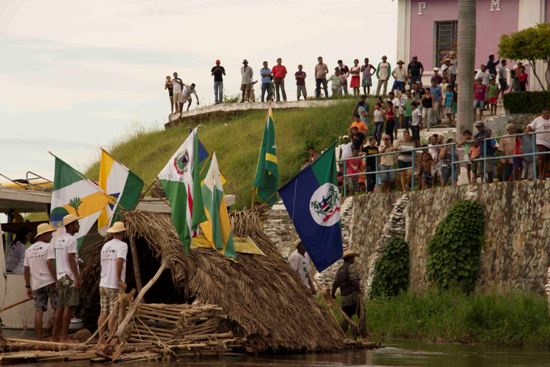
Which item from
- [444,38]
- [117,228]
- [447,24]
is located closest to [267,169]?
[117,228]

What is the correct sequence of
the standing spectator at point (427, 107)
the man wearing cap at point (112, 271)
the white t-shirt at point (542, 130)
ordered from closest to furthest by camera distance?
the man wearing cap at point (112, 271)
the white t-shirt at point (542, 130)
the standing spectator at point (427, 107)

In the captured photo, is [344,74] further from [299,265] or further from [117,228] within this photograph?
[117,228]

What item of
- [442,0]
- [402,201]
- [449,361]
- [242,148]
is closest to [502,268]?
[402,201]

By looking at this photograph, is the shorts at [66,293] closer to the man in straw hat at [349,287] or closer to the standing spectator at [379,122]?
the man in straw hat at [349,287]

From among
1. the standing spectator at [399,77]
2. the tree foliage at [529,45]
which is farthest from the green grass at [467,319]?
the standing spectator at [399,77]

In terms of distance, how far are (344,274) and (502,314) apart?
466cm

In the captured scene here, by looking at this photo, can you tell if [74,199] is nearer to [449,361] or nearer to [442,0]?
[449,361]

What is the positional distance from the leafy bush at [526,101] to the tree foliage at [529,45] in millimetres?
2207

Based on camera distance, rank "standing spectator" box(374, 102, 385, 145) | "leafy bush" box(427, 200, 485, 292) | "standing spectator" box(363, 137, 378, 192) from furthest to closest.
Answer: "standing spectator" box(374, 102, 385, 145) < "standing spectator" box(363, 137, 378, 192) < "leafy bush" box(427, 200, 485, 292)

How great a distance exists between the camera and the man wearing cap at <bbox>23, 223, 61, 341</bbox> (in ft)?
73.4

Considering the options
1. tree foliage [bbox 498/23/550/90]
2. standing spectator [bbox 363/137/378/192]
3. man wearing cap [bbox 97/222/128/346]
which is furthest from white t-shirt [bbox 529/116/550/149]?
Answer: tree foliage [bbox 498/23/550/90]

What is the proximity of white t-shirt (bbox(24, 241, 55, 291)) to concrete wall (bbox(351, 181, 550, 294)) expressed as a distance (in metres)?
11.1

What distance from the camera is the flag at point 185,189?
74.3 ft

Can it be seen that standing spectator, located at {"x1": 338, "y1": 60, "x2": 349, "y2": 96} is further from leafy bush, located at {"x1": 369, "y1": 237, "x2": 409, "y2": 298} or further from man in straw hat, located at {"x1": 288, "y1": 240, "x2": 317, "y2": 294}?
man in straw hat, located at {"x1": 288, "y1": 240, "x2": 317, "y2": 294}
